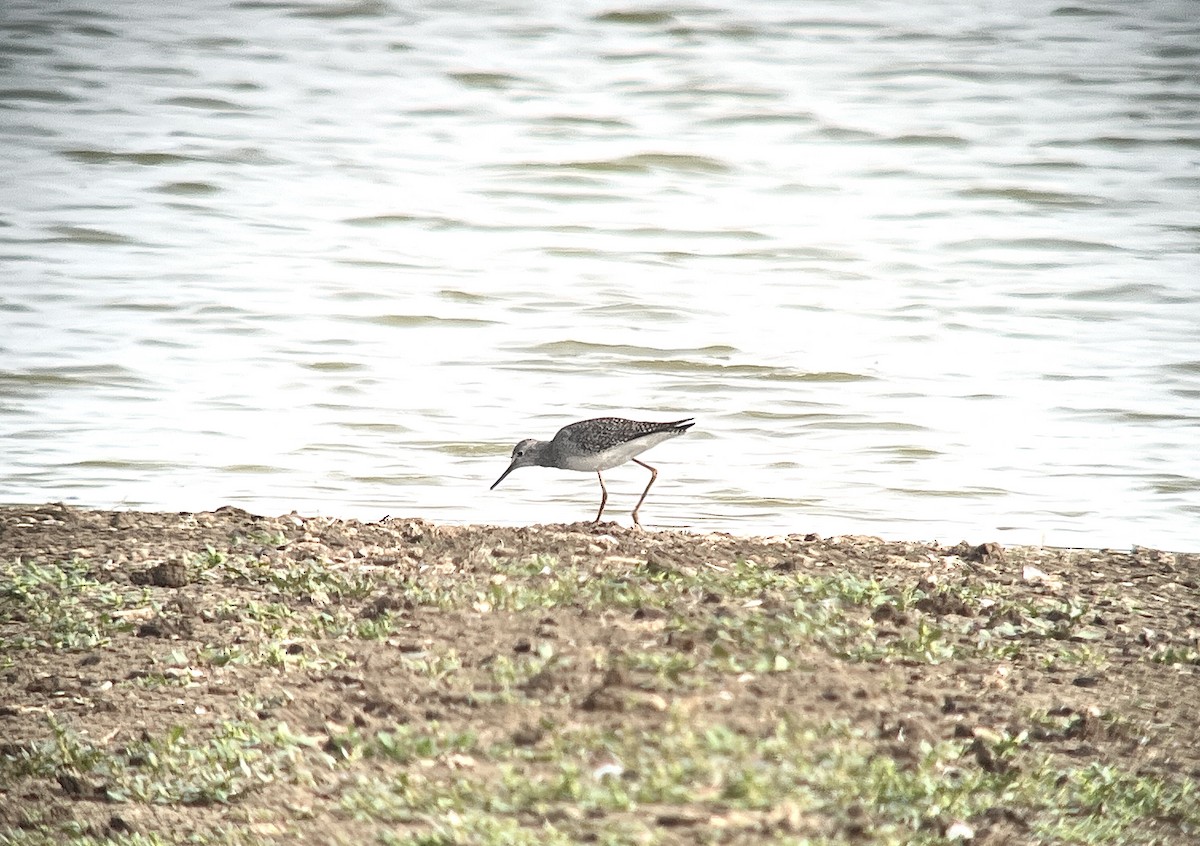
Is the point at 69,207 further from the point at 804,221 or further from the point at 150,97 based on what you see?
the point at 804,221

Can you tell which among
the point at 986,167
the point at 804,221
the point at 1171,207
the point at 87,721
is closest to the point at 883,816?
the point at 87,721

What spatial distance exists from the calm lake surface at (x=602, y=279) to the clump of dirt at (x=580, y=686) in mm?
2397

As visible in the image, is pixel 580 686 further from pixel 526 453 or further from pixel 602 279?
pixel 602 279

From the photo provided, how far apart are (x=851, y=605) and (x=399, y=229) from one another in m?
11.6

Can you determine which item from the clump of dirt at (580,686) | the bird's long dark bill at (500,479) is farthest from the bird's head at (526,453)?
the clump of dirt at (580,686)

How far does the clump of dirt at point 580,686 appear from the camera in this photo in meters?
4.67

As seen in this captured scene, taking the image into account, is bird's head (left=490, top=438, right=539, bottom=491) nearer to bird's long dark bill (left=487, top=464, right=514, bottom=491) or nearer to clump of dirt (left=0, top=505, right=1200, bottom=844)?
bird's long dark bill (left=487, top=464, right=514, bottom=491)

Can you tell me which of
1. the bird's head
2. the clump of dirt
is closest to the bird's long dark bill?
the bird's head

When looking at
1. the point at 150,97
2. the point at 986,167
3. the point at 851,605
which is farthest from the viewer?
the point at 150,97

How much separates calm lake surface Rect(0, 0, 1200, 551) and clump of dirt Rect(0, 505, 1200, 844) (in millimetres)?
2397

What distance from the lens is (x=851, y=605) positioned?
6.33 metres

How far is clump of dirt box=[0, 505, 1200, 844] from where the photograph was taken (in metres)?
4.67

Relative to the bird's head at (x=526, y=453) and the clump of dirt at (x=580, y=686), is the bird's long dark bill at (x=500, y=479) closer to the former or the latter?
the bird's head at (x=526, y=453)

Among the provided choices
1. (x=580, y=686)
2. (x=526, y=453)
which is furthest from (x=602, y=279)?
(x=580, y=686)
